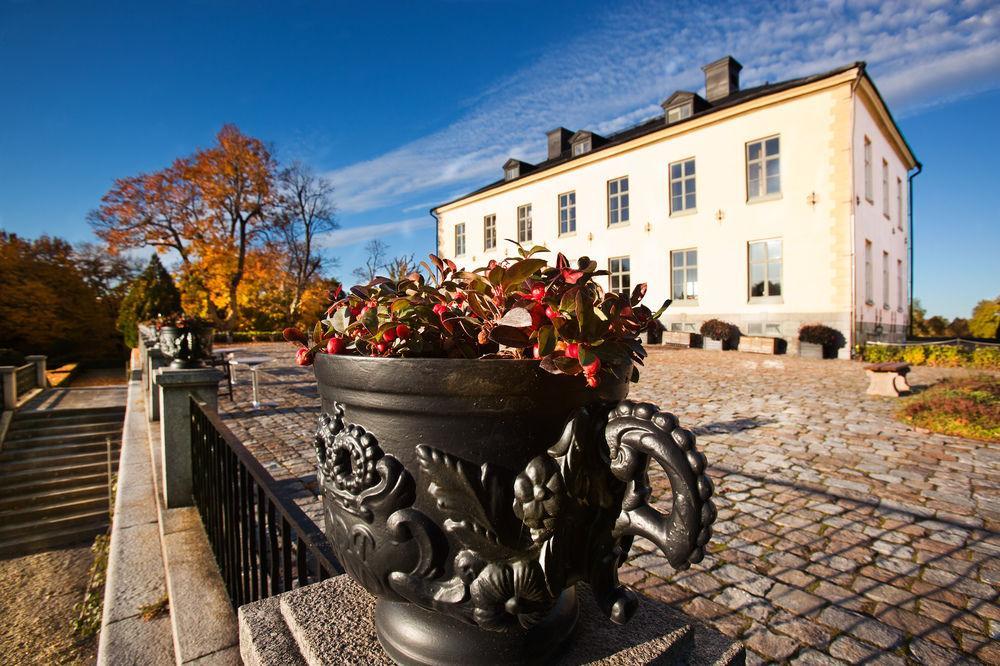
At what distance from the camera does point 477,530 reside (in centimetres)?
83

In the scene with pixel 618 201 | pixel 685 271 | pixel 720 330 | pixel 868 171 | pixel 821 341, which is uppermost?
pixel 618 201

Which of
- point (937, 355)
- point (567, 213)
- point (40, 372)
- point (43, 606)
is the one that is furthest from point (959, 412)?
point (40, 372)

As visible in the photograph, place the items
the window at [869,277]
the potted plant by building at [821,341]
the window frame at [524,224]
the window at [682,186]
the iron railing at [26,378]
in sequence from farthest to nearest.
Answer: the window frame at [524,224]
the window at [682,186]
the window at [869,277]
the potted plant by building at [821,341]
the iron railing at [26,378]

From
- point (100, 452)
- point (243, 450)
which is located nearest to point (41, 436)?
point (100, 452)

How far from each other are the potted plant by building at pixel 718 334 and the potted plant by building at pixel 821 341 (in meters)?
2.31

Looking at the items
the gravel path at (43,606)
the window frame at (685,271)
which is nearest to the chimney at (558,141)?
the window frame at (685,271)

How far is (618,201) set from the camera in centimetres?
2080

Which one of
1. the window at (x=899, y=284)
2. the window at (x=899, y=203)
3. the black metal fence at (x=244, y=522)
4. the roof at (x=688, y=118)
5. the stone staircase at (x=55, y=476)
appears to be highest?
the roof at (x=688, y=118)

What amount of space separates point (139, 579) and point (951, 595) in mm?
4398

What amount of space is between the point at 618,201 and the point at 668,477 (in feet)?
70.7

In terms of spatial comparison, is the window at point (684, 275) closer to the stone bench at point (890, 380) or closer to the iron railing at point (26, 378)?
the stone bench at point (890, 380)

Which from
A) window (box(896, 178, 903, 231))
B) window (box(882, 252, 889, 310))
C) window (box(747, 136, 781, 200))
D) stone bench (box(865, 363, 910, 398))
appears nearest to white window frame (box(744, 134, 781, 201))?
window (box(747, 136, 781, 200))

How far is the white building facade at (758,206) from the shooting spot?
14.7m

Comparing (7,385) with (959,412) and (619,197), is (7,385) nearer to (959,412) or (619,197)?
(959,412)
